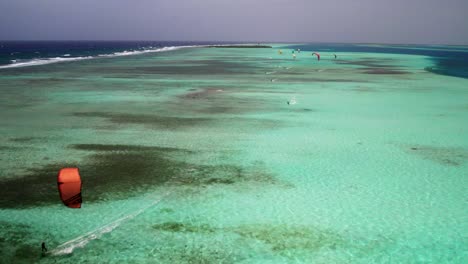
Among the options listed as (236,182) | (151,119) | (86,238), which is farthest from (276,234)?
(151,119)

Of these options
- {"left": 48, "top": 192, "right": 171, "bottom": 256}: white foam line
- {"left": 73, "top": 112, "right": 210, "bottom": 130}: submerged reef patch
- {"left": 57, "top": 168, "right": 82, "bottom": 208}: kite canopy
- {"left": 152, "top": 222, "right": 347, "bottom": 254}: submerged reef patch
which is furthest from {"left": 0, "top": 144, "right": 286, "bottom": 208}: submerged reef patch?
{"left": 73, "top": 112, "right": 210, "bottom": 130}: submerged reef patch

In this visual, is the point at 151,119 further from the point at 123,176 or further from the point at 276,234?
the point at 276,234

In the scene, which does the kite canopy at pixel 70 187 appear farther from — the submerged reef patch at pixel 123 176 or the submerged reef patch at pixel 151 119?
the submerged reef patch at pixel 151 119

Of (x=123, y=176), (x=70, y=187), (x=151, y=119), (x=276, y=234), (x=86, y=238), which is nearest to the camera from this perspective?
(x=86, y=238)

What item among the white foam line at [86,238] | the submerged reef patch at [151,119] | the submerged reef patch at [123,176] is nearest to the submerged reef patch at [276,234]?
the white foam line at [86,238]

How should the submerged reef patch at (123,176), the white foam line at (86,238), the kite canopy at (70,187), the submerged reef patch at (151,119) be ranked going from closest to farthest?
the white foam line at (86,238) < the kite canopy at (70,187) < the submerged reef patch at (123,176) < the submerged reef patch at (151,119)

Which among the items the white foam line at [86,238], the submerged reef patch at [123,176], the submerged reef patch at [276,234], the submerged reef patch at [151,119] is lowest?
the submerged reef patch at [276,234]

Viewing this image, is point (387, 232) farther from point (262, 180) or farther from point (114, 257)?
Result: point (114, 257)
